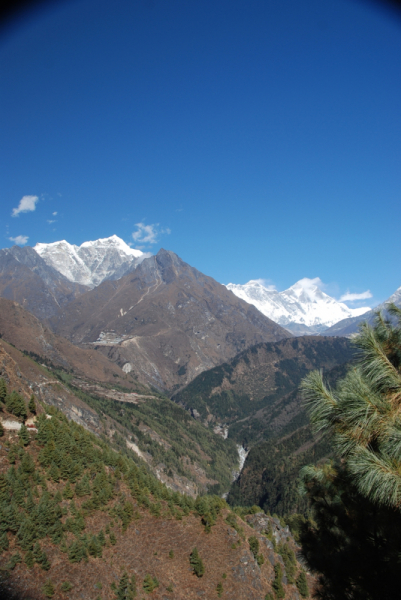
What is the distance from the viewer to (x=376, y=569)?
931 centimetres

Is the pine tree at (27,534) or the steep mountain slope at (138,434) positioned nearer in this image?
the pine tree at (27,534)

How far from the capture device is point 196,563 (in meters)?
27.9

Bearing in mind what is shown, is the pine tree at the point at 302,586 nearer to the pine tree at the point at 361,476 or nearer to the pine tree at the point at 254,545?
the pine tree at the point at 254,545

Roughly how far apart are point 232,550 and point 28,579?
60.4 feet

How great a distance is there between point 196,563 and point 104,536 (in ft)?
27.2

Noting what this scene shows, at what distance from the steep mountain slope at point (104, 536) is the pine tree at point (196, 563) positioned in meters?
0.07

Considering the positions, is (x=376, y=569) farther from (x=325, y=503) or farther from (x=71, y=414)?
(x=71, y=414)

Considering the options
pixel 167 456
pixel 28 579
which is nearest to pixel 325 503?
pixel 28 579

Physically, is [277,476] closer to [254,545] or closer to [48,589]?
[254,545]

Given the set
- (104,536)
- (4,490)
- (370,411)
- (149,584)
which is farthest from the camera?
(104,536)

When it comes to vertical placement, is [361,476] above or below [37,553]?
above

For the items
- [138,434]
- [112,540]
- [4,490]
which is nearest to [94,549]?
[112,540]

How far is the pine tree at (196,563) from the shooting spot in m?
27.6

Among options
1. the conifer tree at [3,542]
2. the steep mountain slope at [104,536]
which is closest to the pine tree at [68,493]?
the steep mountain slope at [104,536]
